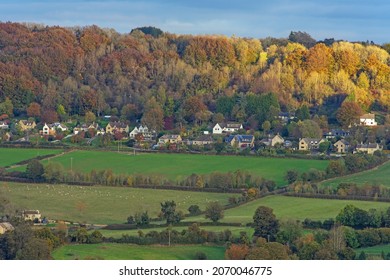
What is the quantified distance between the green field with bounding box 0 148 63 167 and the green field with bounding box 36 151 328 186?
0.66 metres

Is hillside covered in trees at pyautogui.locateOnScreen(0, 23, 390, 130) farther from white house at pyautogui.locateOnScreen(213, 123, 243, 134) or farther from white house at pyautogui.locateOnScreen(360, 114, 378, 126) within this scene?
white house at pyautogui.locateOnScreen(360, 114, 378, 126)

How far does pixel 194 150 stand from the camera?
25672mm

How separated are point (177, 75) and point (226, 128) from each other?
6350 mm

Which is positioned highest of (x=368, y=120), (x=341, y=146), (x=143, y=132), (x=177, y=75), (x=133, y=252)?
(x=177, y=75)

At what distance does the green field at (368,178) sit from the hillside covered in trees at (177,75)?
298 inches

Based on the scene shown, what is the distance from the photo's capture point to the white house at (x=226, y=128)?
93.7ft

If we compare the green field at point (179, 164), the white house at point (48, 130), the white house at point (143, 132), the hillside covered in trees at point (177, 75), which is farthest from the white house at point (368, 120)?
the white house at point (48, 130)

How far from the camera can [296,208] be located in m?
17.6

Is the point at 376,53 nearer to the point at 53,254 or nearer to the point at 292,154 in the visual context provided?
the point at 292,154

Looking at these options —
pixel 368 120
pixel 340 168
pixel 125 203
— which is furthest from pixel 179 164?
pixel 368 120

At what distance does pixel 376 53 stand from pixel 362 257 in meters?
23.6

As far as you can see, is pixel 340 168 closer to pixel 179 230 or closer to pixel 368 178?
pixel 368 178

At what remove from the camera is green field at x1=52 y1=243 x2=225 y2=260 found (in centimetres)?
1277

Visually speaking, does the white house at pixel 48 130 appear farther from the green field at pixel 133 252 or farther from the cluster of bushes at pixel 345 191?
the green field at pixel 133 252
